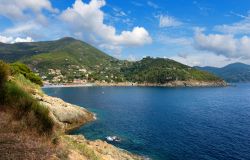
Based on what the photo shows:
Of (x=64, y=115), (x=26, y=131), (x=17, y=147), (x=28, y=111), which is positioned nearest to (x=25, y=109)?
(x=28, y=111)

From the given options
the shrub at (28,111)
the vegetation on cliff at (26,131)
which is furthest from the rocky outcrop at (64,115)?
the shrub at (28,111)

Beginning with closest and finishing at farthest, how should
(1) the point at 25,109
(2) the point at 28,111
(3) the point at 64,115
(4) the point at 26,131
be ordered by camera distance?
(4) the point at 26,131
(2) the point at 28,111
(1) the point at 25,109
(3) the point at 64,115

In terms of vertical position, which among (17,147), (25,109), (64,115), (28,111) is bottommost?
(64,115)

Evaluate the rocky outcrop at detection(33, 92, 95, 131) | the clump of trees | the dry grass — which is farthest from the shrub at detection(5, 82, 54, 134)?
the rocky outcrop at detection(33, 92, 95, 131)

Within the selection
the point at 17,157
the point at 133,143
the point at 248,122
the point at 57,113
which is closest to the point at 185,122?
the point at 248,122

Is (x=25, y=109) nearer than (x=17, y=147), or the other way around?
(x=17, y=147)

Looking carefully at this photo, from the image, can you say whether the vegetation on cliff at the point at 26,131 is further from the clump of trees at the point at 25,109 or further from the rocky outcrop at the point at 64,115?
the rocky outcrop at the point at 64,115

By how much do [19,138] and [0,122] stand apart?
2.83 meters

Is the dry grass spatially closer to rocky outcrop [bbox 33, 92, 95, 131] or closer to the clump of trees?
the clump of trees

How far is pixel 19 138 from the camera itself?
48.5ft

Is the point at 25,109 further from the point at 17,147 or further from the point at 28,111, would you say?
the point at 17,147

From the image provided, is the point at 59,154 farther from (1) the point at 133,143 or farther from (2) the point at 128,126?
(2) the point at 128,126

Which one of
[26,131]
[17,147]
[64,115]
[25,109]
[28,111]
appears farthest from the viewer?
[64,115]

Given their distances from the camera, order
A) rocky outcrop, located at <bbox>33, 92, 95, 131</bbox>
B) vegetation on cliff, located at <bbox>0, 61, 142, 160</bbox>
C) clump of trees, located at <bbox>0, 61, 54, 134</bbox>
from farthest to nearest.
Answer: rocky outcrop, located at <bbox>33, 92, 95, 131</bbox> < clump of trees, located at <bbox>0, 61, 54, 134</bbox> < vegetation on cliff, located at <bbox>0, 61, 142, 160</bbox>
